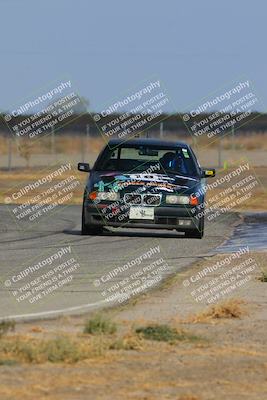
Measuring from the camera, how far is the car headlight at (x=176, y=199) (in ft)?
69.3

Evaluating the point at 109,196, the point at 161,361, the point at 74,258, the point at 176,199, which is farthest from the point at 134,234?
the point at 161,361

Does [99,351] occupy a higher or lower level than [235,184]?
higher

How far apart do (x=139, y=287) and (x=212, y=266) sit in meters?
2.61

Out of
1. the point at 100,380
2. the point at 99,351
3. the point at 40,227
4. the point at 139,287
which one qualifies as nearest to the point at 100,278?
the point at 139,287

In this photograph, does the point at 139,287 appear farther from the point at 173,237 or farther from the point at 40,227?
the point at 40,227

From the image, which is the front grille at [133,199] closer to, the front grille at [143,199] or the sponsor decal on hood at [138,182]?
the front grille at [143,199]

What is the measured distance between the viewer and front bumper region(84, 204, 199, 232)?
21031mm

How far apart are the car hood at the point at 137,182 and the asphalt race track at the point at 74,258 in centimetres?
87

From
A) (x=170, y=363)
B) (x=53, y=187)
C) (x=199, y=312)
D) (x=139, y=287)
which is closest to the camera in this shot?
(x=170, y=363)

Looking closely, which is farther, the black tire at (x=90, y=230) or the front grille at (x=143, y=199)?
the black tire at (x=90, y=230)

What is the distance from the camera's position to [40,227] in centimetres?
2428

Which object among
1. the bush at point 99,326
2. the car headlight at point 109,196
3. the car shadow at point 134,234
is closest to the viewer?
the bush at point 99,326

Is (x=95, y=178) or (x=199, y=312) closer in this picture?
(x=199, y=312)

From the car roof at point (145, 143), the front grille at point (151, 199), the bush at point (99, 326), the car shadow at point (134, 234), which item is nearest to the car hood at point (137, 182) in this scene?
the front grille at point (151, 199)
